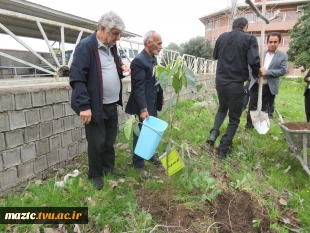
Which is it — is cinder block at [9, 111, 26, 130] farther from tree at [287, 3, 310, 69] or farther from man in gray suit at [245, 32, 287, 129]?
tree at [287, 3, 310, 69]

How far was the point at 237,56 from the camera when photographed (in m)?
2.82

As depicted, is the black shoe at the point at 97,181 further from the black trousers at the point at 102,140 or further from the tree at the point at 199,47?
the tree at the point at 199,47

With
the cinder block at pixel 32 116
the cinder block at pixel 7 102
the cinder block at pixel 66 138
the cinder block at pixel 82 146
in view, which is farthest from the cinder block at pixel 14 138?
the cinder block at pixel 82 146

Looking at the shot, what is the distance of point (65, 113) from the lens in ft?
8.98

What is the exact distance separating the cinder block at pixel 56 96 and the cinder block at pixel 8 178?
777 millimetres

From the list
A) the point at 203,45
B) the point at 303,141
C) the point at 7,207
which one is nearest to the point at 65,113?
the point at 7,207

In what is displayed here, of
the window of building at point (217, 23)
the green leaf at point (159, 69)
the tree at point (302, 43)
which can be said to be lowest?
the green leaf at point (159, 69)

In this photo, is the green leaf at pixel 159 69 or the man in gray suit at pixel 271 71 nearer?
the green leaf at pixel 159 69

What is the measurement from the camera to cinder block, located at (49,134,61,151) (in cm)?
255

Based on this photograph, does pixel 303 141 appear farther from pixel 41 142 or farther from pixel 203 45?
pixel 203 45

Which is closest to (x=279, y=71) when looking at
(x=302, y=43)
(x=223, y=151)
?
(x=223, y=151)

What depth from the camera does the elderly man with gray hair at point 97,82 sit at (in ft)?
6.43

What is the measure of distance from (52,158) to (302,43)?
20234 mm

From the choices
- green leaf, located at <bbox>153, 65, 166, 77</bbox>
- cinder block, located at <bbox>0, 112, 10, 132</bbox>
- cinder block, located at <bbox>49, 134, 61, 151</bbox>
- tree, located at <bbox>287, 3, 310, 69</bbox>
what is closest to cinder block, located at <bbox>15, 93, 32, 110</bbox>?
cinder block, located at <bbox>0, 112, 10, 132</bbox>
